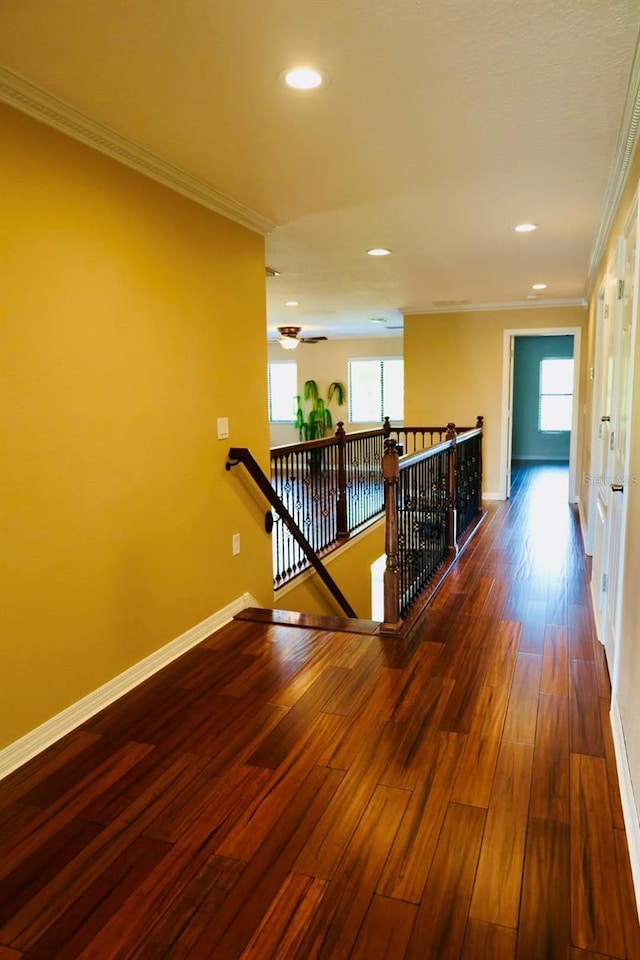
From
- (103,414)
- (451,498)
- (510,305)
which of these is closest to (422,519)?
(451,498)

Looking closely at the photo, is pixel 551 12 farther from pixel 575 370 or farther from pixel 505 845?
pixel 575 370

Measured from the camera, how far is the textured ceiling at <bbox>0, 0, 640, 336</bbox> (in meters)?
1.81

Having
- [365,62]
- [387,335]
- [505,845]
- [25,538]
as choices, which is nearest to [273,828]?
[505,845]

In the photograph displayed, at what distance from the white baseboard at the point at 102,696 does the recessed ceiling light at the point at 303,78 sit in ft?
8.02

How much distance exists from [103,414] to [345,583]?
367 cm

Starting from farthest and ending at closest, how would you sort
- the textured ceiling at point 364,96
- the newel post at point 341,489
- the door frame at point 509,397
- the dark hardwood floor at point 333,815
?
1. the door frame at point 509,397
2. the newel post at point 341,489
3. the textured ceiling at point 364,96
4. the dark hardwood floor at point 333,815

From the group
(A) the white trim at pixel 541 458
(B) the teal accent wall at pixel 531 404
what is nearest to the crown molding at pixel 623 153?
(B) the teal accent wall at pixel 531 404

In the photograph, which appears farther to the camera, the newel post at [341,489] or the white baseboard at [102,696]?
the newel post at [341,489]

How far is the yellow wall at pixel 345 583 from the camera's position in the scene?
4832 mm

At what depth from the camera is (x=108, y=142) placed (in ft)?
8.46

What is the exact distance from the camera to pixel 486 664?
3076 millimetres

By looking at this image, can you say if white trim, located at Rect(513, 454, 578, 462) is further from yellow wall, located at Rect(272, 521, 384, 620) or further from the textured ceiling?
the textured ceiling

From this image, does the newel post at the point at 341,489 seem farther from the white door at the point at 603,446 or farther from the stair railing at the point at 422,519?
the white door at the point at 603,446

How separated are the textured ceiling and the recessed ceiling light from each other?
48mm
